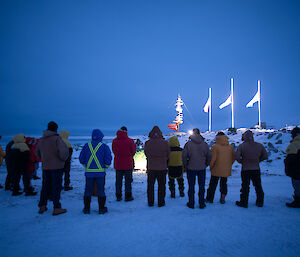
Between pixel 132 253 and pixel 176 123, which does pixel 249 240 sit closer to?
pixel 132 253

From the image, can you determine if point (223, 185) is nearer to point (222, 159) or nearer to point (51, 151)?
point (222, 159)

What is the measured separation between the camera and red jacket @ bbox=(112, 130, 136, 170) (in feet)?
18.5

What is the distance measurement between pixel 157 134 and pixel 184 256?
3.19 m

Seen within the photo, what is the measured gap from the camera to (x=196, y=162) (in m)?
4.96

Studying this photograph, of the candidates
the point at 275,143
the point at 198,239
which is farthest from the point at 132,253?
the point at 275,143

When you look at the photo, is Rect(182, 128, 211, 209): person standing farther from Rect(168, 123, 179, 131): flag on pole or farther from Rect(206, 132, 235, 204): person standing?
Rect(168, 123, 179, 131): flag on pole

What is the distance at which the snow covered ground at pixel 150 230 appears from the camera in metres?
2.99

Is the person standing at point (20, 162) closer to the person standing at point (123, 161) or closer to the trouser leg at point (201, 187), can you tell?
the person standing at point (123, 161)

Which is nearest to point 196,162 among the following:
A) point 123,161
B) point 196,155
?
point 196,155

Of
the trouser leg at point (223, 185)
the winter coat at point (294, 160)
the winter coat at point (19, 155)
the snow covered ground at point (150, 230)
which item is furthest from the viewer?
the winter coat at point (19, 155)

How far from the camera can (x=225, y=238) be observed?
3387 mm

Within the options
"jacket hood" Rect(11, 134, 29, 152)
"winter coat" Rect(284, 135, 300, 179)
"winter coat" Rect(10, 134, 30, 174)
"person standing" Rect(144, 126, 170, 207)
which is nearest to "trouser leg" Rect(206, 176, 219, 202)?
"person standing" Rect(144, 126, 170, 207)

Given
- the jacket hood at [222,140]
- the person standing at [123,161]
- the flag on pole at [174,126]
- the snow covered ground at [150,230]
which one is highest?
the flag on pole at [174,126]

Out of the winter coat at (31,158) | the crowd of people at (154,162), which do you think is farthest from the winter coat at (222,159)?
the winter coat at (31,158)
